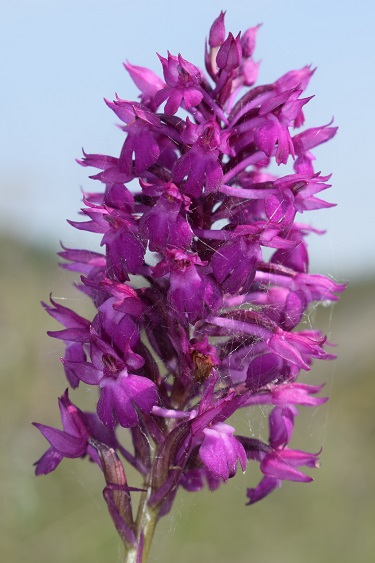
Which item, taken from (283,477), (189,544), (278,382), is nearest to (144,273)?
(278,382)

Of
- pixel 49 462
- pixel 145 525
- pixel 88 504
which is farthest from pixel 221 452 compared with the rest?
pixel 88 504

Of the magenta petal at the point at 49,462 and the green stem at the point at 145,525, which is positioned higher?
the magenta petal at the point at 49,462

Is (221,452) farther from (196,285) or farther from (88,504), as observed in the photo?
(88,504)

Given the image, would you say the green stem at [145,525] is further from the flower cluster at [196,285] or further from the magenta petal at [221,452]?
the magenta petal at [221,452]

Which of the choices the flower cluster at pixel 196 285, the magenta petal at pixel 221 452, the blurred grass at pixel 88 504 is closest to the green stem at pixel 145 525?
the flower cluster at pixel 196 285

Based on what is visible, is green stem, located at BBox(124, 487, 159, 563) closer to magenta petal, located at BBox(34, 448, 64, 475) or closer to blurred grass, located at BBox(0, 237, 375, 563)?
magenta petal, located at BBox(34, 448, 64, 475)

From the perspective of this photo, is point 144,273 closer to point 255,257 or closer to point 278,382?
point 255,257
